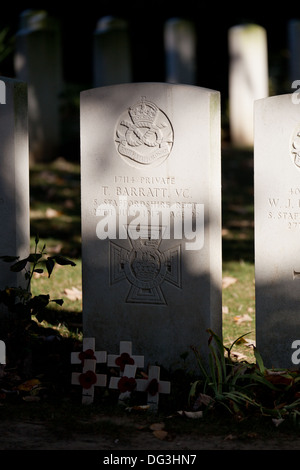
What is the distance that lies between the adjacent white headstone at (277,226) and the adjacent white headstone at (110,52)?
27.9 ft

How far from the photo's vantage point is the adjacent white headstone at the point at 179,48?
1409 centimetres

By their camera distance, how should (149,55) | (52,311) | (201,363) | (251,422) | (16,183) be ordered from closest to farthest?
(251,422), (201,363), (16,183), (52,311), (149,55)

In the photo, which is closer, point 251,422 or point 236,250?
point 251,422

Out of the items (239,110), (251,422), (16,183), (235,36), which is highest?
(235,36)

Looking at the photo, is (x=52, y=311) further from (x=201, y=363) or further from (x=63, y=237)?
(x=63, y=237)

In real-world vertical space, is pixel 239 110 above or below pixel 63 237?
above

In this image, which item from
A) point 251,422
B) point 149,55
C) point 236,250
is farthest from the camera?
point 149,55

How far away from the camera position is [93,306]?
17.3 ft

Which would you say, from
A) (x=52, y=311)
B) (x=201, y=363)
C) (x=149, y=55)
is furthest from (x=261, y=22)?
(x=201, y=363)

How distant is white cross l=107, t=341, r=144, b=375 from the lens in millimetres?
4953

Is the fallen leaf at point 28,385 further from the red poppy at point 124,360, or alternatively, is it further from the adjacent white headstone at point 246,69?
the adjacent white headstone at point 246,69

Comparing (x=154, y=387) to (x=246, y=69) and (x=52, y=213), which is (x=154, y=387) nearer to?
(x=52, y=213)

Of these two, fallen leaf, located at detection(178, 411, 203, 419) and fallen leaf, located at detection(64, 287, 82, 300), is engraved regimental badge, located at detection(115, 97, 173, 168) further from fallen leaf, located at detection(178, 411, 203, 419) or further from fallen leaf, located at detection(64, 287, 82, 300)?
fallen leaf, located at detection(64, 287, 82, 300)

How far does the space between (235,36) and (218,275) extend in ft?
29.5
